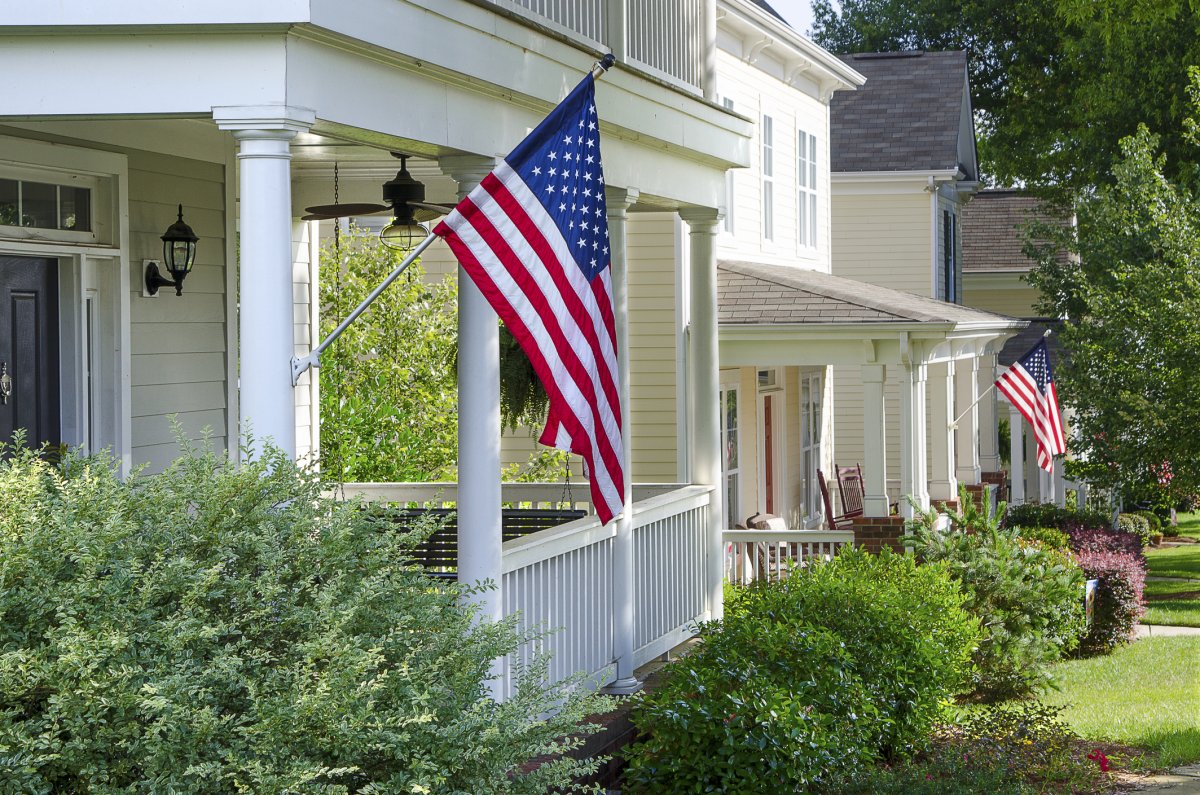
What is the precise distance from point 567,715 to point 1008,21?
3847 centimetres

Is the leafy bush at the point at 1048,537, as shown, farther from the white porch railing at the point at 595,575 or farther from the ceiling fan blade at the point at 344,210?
the ceiling fan blade at the point at 344,210

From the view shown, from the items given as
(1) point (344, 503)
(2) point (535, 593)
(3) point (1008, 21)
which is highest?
(3) point (1008, 21)

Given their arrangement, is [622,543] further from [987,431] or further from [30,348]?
[987,431]

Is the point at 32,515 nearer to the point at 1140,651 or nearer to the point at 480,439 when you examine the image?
the point at 480,439

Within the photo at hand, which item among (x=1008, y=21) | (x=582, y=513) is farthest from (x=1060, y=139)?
(x=582, y=513)

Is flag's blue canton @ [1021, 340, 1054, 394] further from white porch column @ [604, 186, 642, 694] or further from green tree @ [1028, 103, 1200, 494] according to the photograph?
white porch column @ [604, 186, 642, 694]

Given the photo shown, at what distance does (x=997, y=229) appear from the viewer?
124 ft

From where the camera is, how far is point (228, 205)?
9.70 meters

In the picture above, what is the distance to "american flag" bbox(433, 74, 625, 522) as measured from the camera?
5938 millimetres

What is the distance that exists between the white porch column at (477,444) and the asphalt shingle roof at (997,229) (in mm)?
29539

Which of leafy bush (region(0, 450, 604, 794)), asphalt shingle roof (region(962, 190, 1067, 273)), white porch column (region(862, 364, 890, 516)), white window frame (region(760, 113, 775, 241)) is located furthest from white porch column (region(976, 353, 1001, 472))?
leafy bush (region(0, 450, 604, 794))

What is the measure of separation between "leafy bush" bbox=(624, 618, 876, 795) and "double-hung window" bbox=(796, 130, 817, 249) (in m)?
14.1

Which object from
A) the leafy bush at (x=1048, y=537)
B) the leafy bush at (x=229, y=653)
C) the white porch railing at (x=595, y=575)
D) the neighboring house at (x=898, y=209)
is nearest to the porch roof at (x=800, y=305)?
the leafy bush at (x=1048, y=537)

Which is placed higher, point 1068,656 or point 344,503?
point 344,503
